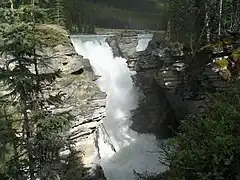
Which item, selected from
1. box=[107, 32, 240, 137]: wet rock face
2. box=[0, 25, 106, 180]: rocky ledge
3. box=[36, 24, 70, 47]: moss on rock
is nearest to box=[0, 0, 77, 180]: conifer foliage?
box=[0, 25, 106, 180]: rocky ledge

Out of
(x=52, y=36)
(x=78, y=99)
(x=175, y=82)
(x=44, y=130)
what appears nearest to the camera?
(x=44, y=130)

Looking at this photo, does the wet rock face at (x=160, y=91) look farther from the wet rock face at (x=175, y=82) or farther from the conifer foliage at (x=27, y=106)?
the conifer foliage at (x=27, y=106)

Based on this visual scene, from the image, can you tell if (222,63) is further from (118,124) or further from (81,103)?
(118,124)

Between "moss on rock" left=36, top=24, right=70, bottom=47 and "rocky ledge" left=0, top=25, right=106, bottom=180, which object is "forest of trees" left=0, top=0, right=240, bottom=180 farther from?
"moss on rock" left=36, top=24, right=70, bottom=47

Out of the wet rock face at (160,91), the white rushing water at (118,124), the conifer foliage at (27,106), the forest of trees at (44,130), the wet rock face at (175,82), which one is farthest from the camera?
the wet rock face at (160,91)

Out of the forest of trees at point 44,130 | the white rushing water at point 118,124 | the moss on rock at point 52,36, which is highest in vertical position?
the moss on rock at point 52,36

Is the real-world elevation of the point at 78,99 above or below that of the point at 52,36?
below

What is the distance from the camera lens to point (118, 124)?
30.1 m

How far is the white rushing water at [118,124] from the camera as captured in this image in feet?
79.5

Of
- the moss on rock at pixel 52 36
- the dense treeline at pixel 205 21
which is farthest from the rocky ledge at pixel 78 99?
the dense treeline at pixel 205 21

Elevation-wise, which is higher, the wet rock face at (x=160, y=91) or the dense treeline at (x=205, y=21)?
the dense treeline at (x=205, y=21)

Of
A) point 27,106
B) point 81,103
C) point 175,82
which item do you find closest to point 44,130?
point 27,106

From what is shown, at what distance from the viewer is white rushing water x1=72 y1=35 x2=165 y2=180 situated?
24.2 m

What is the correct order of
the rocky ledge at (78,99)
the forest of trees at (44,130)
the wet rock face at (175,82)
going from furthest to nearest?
the wet rock face at (175,82) < the rocky ledge at (78,99) < the forest of trees at (44,130)
